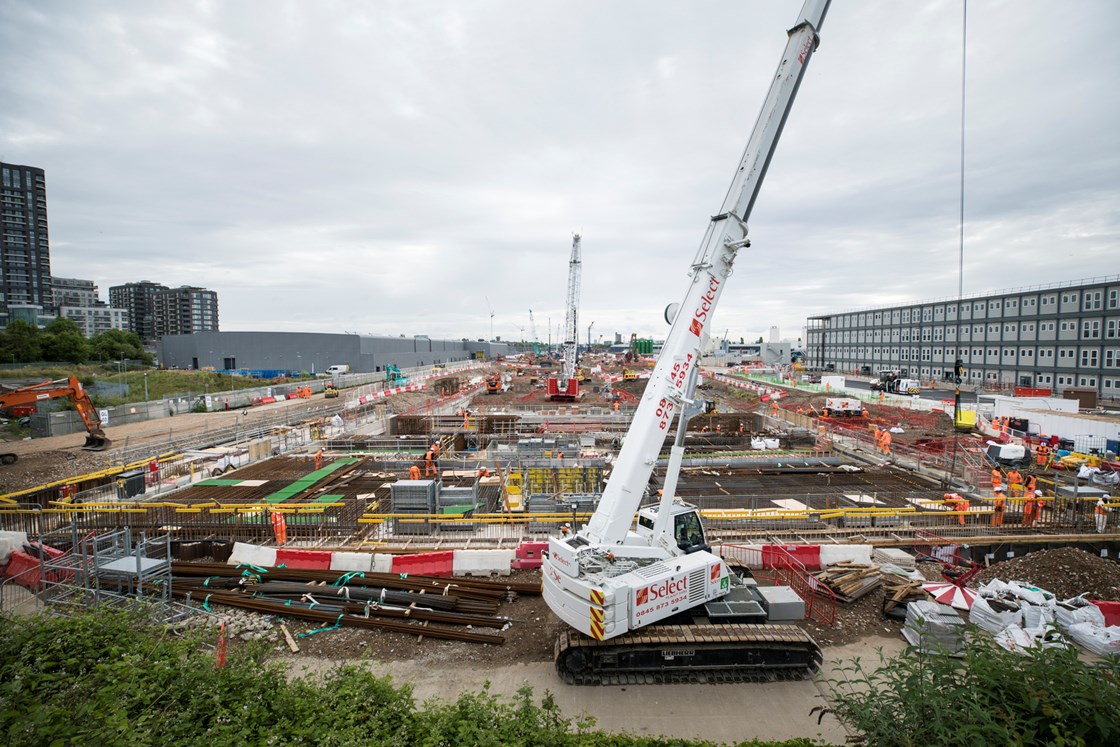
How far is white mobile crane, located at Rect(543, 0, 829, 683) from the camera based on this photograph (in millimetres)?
8477

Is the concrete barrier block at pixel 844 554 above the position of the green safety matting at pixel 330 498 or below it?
above

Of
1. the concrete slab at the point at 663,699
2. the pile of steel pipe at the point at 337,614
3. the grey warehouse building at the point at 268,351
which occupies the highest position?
the grey warehouse building at the point at 268,351

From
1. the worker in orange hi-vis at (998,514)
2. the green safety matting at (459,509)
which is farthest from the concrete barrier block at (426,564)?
the worker in orange hi-vis at (998,514)

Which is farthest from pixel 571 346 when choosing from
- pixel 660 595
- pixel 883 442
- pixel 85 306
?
pixel 85 306

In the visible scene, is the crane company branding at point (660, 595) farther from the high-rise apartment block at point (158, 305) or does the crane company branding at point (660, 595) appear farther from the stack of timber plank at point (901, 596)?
the high-rise apartment block at point (158, 305)

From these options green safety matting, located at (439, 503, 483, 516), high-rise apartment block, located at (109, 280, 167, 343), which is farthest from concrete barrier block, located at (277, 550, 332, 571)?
high-rise apartment block, located at (109, 280, 167, 343)

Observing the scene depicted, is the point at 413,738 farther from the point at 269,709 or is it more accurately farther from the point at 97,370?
the point at 97,370

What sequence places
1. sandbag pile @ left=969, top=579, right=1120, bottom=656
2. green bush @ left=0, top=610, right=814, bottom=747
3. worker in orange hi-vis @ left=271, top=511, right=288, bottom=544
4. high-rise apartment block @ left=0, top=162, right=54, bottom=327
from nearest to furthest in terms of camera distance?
green bush @ left=0, top=610, right=814, bottom=747
sandbag pile @ left=969, top=579, right=1120, bottom=656
worker in orange hi-vis @ left=271, top=511, right=288, bottom=544
high-rise apartment block @ left=0, top=162, right=54, bottom=327

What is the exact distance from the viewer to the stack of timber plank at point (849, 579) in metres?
11.6

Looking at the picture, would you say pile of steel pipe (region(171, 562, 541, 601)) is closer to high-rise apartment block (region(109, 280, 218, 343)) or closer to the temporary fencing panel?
the temporary fencing panel

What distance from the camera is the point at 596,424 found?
119ft

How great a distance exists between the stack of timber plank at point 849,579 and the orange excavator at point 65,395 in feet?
118

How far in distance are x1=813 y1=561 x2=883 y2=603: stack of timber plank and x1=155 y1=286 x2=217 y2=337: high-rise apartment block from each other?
7809 inches

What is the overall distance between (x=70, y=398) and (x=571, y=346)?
46.4 meters
